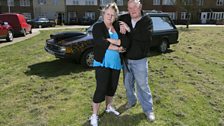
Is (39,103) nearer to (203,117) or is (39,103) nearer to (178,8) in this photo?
(203,117)

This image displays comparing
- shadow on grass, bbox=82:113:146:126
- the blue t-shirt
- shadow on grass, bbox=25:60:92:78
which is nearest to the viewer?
the blue t-shirt

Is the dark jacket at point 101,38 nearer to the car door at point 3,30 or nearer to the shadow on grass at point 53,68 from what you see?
the shadow on grass at point 53,68

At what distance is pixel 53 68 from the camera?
840cm

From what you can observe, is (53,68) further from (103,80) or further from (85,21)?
(85,21)

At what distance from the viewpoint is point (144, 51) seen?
14.4 ft

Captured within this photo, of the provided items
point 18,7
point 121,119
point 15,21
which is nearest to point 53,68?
point 121,119

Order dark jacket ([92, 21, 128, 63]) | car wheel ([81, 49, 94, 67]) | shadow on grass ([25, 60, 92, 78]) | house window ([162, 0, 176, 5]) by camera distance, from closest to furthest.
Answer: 1. dark jacket ([92, 21, 128, 63])
2. shadow on grass ([25, 60, 92, 78])
3. car wheel ([81, 49, 94, 67])
4. house window ([162, 0, 176, 5])

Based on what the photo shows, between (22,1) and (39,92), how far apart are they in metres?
51.2

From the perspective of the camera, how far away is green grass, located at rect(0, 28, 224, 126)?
466 centimetres

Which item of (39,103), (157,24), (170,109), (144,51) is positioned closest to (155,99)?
(170,109)

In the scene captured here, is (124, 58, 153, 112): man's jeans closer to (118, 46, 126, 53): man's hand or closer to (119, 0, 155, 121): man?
(119, 0, 155, 121): man

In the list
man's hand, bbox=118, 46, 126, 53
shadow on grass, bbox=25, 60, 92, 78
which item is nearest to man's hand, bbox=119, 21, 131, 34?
man's hand, bbox=118, 46, 126, 53

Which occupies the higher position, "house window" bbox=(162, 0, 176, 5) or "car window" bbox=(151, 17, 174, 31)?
"house window" bbox=(162, 0, 176, 5)

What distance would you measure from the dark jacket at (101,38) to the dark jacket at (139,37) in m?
0.19
